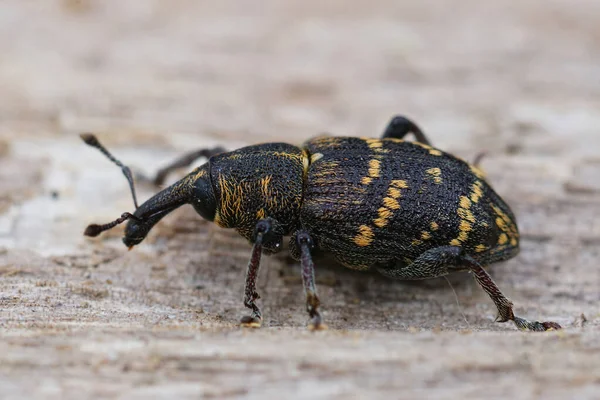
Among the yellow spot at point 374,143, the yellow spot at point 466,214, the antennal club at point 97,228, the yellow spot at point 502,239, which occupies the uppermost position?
the yellow spot at point 374,143

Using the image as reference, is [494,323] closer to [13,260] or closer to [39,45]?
[13,260]

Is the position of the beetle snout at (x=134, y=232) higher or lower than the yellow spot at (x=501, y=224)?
lower

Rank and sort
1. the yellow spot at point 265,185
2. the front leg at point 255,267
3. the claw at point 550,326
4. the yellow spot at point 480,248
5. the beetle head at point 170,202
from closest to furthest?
the front leg at point 255,267 → the claw at point 550,326 → the yellow spot at point 480,248 → the yellow spot at point 265,185 → the beetle head at point 170,202

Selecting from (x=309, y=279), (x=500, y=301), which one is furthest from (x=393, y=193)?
(x=500, y=301)

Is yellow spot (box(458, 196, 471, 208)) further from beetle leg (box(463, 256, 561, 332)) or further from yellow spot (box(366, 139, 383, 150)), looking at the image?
yellow spot (box(366, 139, 383, 150))

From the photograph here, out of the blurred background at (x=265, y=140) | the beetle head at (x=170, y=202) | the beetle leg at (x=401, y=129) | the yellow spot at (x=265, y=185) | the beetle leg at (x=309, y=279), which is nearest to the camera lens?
the blurred background at (x=265, y=140)

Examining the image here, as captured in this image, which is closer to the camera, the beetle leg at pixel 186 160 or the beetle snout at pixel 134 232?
the beetle snout at pixel 134 232

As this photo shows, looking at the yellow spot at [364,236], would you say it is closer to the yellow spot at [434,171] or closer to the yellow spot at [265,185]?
the yellow spot at [434,171]

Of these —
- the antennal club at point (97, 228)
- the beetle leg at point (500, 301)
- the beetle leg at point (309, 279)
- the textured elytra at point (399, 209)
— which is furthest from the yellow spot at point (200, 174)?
the beetle leg at point (500, 301)
